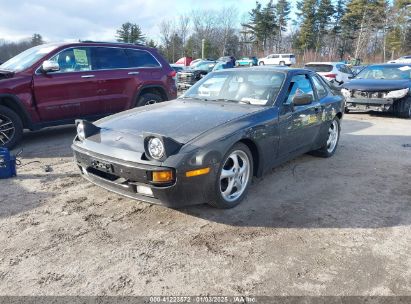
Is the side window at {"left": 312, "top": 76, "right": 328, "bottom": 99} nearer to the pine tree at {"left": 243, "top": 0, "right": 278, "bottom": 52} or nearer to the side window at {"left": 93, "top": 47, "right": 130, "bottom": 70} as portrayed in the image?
the side window at {"left": 93, "top": 47, "right": 130, "bottom": 70}

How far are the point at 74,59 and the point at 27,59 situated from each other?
81 centimetres

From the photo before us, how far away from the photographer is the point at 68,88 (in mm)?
6387

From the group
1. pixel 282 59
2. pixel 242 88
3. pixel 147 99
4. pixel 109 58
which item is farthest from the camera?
pixel 282 59

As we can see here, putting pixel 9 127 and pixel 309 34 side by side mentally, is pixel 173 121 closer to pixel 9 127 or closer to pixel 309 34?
pixel 9 127

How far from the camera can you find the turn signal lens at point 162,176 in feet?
9.93

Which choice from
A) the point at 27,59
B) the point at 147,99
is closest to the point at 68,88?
the point at 27,59

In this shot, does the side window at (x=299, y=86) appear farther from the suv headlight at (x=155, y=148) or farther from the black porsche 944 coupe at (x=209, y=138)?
the suv headlight at (x=155, y=148)

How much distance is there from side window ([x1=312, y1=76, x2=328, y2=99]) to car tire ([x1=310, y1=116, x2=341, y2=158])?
1.60ft

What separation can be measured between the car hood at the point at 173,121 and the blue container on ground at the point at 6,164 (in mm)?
1381

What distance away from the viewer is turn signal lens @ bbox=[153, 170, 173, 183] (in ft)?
9.93

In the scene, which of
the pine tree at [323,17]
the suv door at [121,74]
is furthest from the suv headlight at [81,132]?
the pine tree at [323,17]

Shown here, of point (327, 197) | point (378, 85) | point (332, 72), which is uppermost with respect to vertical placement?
point (332, 72)

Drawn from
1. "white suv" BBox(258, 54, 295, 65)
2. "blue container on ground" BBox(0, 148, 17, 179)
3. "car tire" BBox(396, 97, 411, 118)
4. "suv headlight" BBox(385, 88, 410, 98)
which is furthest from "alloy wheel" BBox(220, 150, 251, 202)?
"white suv" BBox(258, 54, 295, 65)

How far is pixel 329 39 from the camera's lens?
66.8 m
